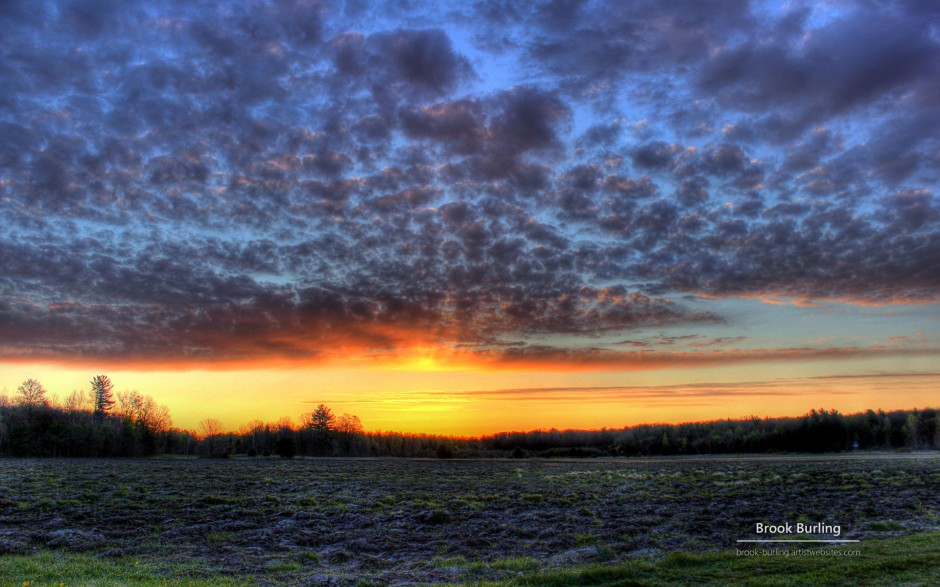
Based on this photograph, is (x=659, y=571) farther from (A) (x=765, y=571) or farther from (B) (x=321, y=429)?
(B) (x=321, y=429)

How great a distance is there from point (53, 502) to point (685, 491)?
33988 millimetres

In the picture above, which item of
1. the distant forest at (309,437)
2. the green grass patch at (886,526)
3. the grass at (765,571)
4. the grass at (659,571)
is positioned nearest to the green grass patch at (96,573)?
the grass at (659,571)

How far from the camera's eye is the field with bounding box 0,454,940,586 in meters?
12.7

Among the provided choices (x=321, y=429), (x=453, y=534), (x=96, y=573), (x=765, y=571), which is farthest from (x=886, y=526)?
(x=321, y=429)

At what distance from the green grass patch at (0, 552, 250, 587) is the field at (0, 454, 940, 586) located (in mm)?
55

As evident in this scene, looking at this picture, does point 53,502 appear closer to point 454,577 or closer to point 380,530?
point 380,530

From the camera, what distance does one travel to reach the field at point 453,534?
12.7m

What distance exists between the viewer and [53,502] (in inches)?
989

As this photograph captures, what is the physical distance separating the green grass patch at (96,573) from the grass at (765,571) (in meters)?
7.48

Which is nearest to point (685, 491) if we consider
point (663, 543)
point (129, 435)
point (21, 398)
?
point (663, 543)

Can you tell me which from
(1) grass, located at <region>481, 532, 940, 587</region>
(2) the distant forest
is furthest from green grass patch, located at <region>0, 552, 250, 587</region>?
(2) the distant forest

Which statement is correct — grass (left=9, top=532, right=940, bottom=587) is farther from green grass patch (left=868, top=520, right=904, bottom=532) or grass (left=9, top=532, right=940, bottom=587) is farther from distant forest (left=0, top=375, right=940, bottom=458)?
distant forest (left=0, top=375, right=940, bottom=458)

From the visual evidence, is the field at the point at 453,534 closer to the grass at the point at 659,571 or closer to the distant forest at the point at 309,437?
the grass at the point at 659,571

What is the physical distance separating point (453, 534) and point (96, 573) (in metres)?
11.0
